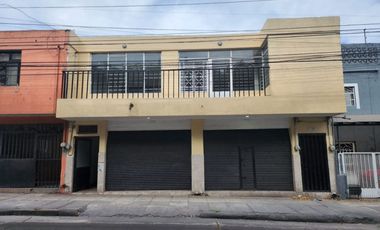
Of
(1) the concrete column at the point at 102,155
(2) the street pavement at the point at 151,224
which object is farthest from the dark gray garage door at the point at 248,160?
(2) the street pavement at the point at 151,224

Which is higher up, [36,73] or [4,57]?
[4,57]

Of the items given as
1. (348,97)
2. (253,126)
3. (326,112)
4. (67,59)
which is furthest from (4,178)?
→ (348,97)

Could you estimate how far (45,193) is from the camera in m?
13.5

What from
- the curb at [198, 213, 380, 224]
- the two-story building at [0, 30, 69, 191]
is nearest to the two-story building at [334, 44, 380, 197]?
the curb at [198, 213, 380, 224]

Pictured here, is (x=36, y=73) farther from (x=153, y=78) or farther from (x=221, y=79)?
(x=221, y=79)

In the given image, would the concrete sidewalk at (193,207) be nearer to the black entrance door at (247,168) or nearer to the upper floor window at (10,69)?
the black entrance door at (247,168)

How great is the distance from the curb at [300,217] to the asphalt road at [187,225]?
0.97ft

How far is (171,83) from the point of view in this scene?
14.6 meters

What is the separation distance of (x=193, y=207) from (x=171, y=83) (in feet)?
19.8

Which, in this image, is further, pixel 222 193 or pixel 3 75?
pixel 3 75

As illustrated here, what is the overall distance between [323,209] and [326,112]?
3.84 meters

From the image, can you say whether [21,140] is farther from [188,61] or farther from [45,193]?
[188,61]

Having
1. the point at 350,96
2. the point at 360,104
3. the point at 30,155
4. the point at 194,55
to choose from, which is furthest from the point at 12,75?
the point at 360,104

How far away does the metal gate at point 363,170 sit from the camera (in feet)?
42.1
